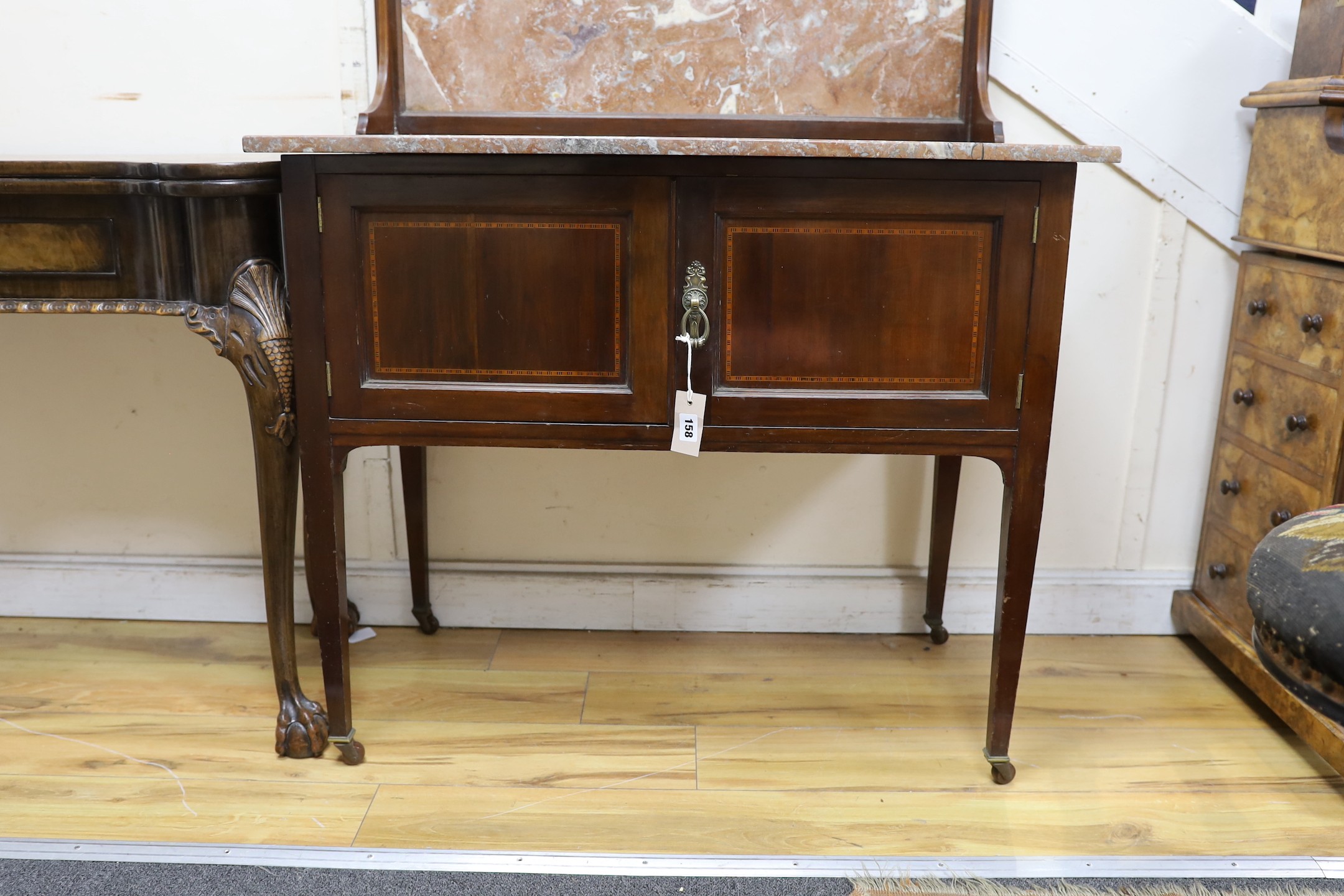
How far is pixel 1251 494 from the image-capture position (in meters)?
1.67

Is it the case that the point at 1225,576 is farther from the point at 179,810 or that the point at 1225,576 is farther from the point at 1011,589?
the point at 179,810

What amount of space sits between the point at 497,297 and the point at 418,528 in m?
0.68

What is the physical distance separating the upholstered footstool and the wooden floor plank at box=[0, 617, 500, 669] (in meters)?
1.45

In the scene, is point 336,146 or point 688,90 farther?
point 688,90

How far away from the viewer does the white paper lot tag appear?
125 cm

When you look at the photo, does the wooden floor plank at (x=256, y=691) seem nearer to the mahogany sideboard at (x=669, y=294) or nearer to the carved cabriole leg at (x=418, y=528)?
the carved cabriole leg at (x=418, y=528)

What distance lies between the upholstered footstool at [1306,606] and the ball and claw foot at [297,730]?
1302 mm

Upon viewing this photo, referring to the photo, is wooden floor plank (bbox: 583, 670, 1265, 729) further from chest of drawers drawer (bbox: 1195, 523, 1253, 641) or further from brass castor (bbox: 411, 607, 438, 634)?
brass castor (bbox: 411, 607, 438, 634)

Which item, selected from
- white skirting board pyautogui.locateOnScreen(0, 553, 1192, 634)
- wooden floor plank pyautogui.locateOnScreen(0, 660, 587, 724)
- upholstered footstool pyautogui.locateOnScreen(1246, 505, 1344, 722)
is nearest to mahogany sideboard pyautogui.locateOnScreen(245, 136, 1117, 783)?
wooden floor plank pyautogui.locateOnScreen(0, 660, 587, 724)

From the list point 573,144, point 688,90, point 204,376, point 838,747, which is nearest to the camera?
point 573,144

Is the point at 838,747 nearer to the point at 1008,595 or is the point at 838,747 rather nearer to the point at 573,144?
the point at 1008,595

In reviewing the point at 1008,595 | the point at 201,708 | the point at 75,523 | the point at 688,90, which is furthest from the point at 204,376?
the point at 1008,595

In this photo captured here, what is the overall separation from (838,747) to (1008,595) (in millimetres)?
345

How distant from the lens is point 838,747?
151 centimetres
